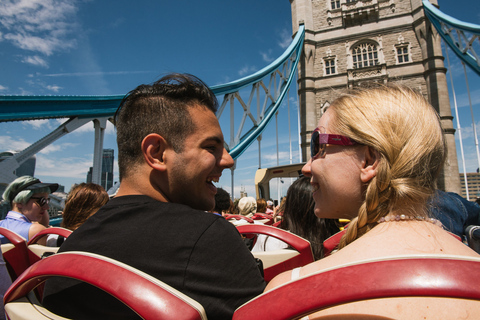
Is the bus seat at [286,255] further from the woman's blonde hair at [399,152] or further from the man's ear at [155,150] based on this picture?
the man's ear at [155,150]

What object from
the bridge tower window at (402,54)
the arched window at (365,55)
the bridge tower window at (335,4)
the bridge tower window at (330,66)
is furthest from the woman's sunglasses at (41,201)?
the bridge tower window at (335,4)

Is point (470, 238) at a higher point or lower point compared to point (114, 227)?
lower

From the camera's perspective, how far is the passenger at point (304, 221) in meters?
1.92

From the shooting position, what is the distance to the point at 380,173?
31.4 inches

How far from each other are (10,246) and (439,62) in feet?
65.7

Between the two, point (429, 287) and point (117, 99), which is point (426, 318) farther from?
point (117, 99)

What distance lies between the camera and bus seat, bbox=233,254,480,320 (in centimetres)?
37

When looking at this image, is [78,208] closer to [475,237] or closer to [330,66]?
[475,237]

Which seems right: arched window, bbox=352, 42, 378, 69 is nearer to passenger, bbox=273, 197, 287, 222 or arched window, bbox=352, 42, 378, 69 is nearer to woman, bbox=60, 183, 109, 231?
passenger, bbox=273, 197, 287, 222

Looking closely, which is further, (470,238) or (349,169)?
(470,238)

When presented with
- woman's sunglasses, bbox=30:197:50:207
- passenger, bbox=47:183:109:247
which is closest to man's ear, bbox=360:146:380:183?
passenger, bbox=47:183:109:247

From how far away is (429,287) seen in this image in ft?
1.24

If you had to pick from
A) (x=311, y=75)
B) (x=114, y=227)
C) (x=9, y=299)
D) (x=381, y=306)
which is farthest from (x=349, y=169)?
(x=311, y=75)

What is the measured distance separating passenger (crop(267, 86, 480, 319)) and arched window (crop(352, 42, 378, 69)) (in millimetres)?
19751
